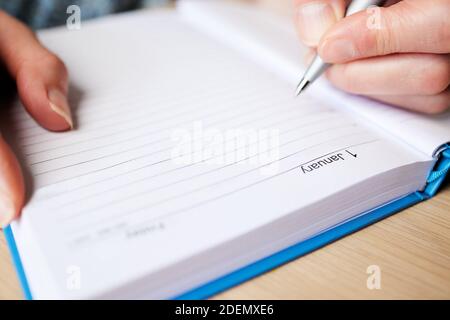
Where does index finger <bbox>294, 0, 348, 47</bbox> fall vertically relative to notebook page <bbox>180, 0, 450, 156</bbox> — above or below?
above

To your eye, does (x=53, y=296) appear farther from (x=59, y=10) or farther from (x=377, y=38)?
(x=59, y=10)

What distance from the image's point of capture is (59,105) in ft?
1.41

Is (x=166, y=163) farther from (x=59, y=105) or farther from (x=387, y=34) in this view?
(x=387, y=34)

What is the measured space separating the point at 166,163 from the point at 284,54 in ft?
0.93

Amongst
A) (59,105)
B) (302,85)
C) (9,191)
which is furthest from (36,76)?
(302,85)

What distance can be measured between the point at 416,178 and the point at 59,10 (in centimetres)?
66

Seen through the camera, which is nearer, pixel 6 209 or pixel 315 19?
pixel 6 209

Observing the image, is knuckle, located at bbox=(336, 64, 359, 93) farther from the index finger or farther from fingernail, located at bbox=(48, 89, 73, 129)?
fingernail, located at bbox=(48, 89, 73, 129)

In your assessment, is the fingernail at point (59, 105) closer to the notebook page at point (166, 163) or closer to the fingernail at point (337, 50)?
the notebook page at point (166, 163)

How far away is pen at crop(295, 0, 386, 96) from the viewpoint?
1.48 feet

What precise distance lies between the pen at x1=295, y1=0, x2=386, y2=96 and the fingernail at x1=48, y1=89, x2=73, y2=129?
25 centimetres

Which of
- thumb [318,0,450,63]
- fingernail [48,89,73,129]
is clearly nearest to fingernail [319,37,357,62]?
thumb [318,0,450,63]

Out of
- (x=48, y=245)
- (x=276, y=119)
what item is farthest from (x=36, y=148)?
(x=276, y=119)

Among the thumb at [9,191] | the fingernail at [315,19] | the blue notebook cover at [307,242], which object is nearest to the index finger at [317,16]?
the fingernail at [315,19]
